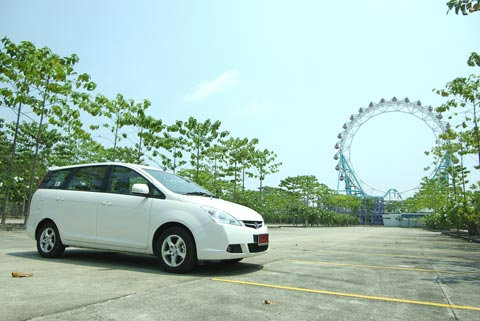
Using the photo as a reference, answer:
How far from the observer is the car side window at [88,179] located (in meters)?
6.52

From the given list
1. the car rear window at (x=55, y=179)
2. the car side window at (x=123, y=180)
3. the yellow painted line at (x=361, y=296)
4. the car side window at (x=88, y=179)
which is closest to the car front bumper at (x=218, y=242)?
the yellow painted line at (x=361, y=296)

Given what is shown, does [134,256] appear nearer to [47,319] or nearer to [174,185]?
[174,185]

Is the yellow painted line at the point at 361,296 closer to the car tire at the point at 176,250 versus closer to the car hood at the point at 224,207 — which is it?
the car tire at the point at 176,250

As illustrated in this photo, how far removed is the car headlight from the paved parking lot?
75cm

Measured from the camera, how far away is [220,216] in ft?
18.0

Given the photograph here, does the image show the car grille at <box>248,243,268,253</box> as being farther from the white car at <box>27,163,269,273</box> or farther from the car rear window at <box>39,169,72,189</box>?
the car rear window at <box>39,169,72,189</box>

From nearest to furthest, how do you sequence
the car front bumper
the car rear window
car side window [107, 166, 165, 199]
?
the car front bumper
car side window [107, 166, 165, 199]
the car rear window

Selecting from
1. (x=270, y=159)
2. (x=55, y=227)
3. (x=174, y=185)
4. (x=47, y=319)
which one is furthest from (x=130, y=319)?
(x=270, y=159)

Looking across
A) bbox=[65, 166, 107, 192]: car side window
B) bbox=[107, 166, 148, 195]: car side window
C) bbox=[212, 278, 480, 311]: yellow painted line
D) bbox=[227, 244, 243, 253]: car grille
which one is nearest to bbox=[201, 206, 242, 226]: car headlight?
bbox=[227, 244, 243, 253]: car grille

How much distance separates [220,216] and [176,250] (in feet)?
2.64

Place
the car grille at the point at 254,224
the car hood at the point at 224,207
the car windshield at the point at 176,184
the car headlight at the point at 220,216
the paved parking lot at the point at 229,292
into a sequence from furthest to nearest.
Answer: the car windshield at the point at 176,184
the car grille at the point at 254,224
the car hood at the point at 224,207
the car headlight at the point at 220,216
the paved parking lot at the point at 229,292

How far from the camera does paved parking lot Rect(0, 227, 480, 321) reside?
11.0 feet

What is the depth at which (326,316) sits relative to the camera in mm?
3383

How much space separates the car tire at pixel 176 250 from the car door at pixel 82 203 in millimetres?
1396
